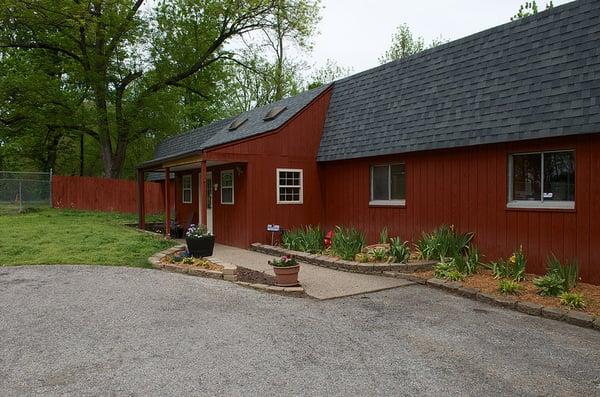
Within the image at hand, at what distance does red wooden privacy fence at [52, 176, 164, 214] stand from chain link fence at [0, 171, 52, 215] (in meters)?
0.77

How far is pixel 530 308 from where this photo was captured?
19.3 ft

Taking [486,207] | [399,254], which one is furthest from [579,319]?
[399,254]

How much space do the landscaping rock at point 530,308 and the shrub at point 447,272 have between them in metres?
1.46

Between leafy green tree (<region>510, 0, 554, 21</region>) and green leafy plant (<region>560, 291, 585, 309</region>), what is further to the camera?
leafy green tree (<region>510, 0, 554, 21</region>)

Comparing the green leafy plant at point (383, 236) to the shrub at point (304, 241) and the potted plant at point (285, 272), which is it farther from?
the potted plant at point (285, 272)

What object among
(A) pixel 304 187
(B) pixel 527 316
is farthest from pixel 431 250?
(A) pixel 304 187

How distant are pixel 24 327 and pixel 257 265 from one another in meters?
4.84

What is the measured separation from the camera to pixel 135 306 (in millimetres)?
5934

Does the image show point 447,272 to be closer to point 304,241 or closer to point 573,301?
point 573,301

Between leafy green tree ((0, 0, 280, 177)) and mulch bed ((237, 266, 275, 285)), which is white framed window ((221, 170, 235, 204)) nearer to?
mulch bed ((237, 266, 275, 285))

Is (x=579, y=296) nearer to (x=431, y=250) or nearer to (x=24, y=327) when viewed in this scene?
(x=431, y=250)

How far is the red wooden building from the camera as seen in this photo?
23.1ft

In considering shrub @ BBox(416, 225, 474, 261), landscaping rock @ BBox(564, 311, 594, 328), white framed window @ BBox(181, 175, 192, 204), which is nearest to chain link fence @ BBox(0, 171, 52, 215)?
white framed window @ BBox(181, 175, 192, 204)

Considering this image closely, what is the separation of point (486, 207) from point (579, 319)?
3.27m
